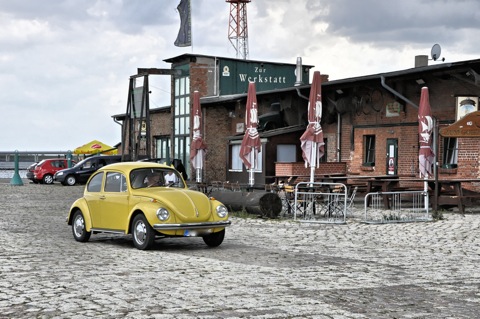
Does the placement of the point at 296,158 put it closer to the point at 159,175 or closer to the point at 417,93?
the point at 417,93

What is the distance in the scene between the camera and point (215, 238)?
45.2ft

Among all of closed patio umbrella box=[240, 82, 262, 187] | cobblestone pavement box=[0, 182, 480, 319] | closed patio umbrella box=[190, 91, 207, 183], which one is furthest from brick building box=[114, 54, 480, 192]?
cobblestone pavement box=[0, 182, 480, 319]

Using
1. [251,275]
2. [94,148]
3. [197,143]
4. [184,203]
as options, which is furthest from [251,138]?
[94,148]

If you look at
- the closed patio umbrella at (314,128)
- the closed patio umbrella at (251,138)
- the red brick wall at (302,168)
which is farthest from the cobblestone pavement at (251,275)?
the red brick wall at (302,168)

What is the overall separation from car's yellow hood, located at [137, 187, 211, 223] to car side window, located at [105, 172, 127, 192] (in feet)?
1.69

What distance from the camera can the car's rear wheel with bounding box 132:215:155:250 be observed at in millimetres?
12945

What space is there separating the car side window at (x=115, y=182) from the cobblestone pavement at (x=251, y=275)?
1028 millimetres

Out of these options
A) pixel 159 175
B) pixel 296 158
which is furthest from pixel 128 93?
pixel 159 175

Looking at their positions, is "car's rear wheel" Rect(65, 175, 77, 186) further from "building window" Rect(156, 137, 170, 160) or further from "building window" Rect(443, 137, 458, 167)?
"building window" Rect(443, 137, 458, 167)

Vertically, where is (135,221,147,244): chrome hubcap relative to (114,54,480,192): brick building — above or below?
below

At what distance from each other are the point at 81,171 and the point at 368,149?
65.1ft

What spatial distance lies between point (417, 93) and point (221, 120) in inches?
649

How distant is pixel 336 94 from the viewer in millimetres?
31922

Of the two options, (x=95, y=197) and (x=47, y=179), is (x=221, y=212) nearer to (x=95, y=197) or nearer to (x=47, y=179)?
(x=95, y=197)
